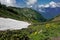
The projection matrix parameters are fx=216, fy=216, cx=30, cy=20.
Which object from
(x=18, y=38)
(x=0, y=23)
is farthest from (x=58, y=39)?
(x=0, y=23)

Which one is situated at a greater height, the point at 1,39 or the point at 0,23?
the point at 1,39

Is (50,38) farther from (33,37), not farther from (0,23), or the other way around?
(0,23)

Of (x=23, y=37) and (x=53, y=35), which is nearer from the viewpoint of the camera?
(x=23, y=37)

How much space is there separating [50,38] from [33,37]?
131 inches

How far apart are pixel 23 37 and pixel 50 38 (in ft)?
14.1

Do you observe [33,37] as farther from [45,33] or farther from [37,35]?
[45,33]

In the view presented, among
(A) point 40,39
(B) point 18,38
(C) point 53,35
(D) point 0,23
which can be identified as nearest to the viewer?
(B) point 18,38

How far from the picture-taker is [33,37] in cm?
3525

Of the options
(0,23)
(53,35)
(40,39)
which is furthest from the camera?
(0,23)

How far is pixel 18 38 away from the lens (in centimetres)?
3162

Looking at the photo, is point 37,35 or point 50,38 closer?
point 50,38

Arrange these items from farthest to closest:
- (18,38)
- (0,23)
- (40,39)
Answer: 1. (0,23)
2. (40,39)
3. (18,38)

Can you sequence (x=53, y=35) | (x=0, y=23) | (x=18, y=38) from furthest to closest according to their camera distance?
(x=0, y=23), (x=53, y=35), (x=18, y=38)

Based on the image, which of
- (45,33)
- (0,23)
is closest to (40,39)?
(45,33)
